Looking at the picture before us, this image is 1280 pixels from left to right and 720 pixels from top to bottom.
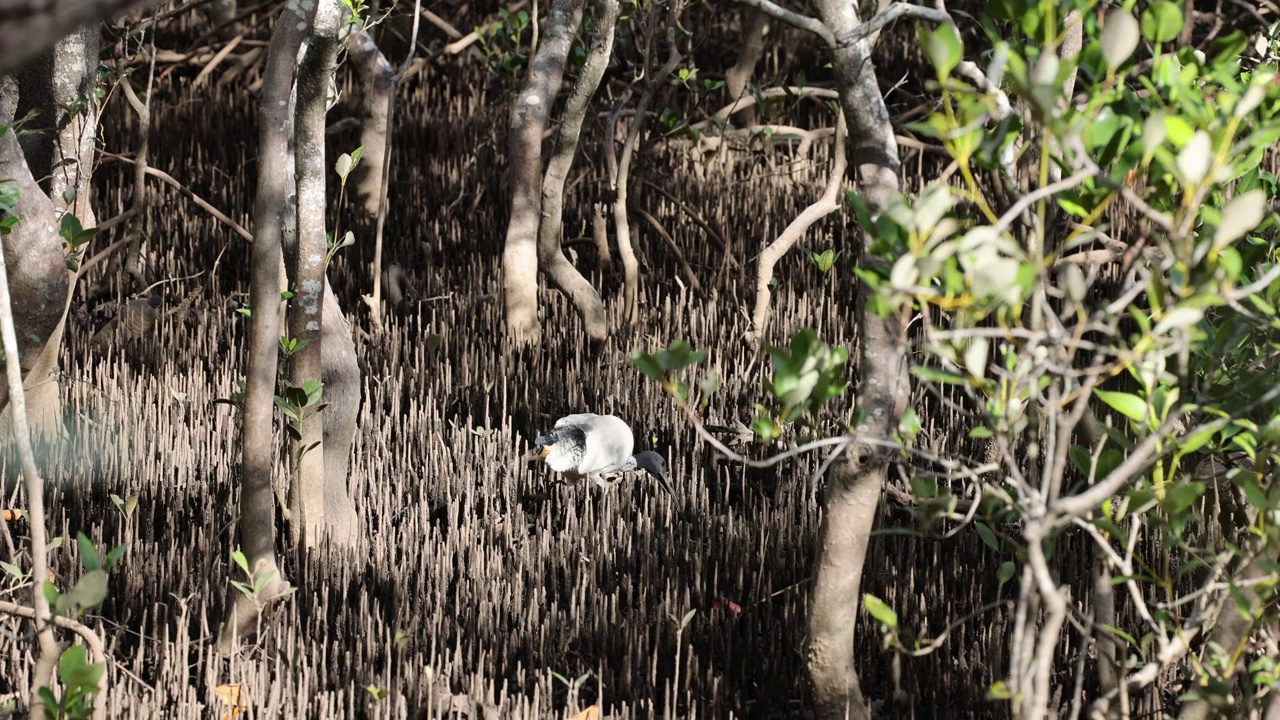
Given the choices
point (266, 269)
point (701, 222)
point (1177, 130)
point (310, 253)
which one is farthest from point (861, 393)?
point (701, 222)

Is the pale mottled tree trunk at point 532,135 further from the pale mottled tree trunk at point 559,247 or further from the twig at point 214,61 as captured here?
the twig at point 214,61

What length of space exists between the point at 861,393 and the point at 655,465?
130cm

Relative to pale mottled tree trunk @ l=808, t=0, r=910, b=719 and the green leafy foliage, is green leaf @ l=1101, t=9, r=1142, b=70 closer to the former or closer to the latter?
pale mottled tree trunk @ l=808, t=0, r=910, b=719

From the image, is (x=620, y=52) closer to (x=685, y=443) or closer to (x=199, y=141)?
→ (x=199, y=141)

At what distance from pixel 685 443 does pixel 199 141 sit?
157 inches

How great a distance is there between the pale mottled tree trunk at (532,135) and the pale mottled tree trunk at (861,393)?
6.81ft

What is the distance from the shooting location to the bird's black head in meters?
3.16

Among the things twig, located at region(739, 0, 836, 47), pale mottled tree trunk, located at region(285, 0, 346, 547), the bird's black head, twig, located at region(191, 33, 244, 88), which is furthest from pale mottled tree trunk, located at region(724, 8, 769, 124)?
twig, located at region(739, 0, 836, 47)

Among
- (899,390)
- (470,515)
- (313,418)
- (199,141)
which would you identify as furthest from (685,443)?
(199,141)

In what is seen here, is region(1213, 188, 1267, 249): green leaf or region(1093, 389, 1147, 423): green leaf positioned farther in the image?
region(1093, 389, 1147, 423): green leaf

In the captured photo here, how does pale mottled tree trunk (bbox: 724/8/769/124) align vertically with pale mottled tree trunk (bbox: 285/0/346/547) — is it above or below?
above

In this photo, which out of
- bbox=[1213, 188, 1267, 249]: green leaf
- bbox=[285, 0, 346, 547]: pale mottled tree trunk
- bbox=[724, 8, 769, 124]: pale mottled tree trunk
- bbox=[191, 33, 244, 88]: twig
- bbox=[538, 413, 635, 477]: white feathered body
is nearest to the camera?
bbox=[1213, 188, 1267, 249]: green leaf

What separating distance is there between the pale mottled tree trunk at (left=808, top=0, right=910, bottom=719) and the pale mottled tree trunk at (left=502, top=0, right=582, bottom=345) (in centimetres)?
208

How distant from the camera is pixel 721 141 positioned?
19.1 ft
